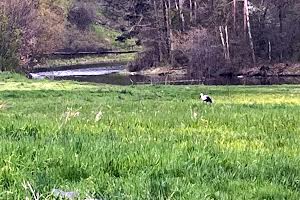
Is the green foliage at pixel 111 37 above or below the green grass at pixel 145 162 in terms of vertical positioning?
above

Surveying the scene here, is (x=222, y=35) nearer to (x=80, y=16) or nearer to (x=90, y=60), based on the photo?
(x=90, y=60)

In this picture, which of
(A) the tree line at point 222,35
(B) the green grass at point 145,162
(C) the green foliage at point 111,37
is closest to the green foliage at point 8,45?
(A) the tree line at point 222,35

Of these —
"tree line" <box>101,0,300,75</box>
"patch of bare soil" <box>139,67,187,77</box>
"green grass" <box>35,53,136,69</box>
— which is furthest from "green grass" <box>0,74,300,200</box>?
"green grass" <box>35,53,136,69</box>

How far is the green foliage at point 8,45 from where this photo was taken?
5431cm

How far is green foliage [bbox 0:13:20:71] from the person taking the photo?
178 feet

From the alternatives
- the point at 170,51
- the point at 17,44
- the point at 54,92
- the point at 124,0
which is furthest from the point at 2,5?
the point at 124,0

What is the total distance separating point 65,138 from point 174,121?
3.51 metres

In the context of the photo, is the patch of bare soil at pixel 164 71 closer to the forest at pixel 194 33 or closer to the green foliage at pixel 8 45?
the forest at pixel 194 33

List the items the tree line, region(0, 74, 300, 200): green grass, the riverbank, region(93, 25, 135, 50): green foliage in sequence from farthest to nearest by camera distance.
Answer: region(93, 25, 135, 50): green foliage → the tree line → the riverbank → region(0, 74, 300, 200): green grass

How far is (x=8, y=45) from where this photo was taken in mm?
54594

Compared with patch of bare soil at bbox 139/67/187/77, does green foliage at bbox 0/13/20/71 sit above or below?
above

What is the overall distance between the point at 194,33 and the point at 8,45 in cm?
2771

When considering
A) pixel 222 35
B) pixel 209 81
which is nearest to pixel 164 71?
pixel 222 35

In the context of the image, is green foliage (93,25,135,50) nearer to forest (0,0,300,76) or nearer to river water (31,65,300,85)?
forest (0,0,300,76)
